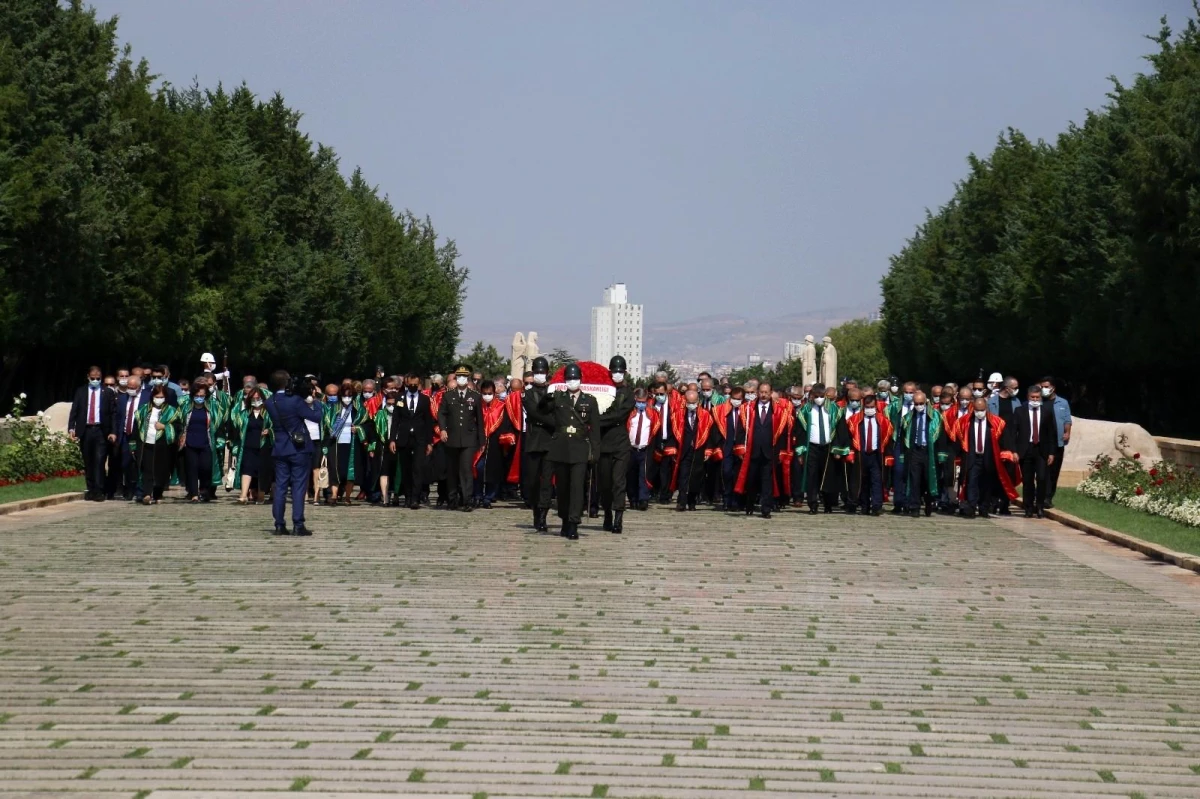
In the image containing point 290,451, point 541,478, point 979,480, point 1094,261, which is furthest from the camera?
point 1094,261

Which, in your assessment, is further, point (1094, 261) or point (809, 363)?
point (809, 363)

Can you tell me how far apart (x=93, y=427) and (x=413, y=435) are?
4614 millimetres

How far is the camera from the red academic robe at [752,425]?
25750 mm

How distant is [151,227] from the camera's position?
4794 centimetres

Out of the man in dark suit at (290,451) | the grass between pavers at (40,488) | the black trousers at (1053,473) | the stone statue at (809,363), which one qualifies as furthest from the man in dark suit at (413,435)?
the stone statue at (809,363)

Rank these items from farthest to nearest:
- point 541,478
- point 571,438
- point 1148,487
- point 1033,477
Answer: point 1148,487 < point 1033,477 < point 541,478 < point 571,438

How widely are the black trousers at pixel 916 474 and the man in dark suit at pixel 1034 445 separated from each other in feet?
4.58

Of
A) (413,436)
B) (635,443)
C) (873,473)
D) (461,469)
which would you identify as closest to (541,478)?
(461,469)

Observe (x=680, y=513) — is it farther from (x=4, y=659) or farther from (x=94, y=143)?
(x=94, y=143)

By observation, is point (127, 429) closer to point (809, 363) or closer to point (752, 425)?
point (752, 425)

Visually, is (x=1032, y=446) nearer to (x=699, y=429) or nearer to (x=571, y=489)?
(x=699, y=429)

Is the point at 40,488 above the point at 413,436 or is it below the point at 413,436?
below

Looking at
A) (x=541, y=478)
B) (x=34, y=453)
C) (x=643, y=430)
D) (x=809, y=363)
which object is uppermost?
(x=809, y=363)

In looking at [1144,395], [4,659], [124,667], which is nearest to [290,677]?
[124,667]
